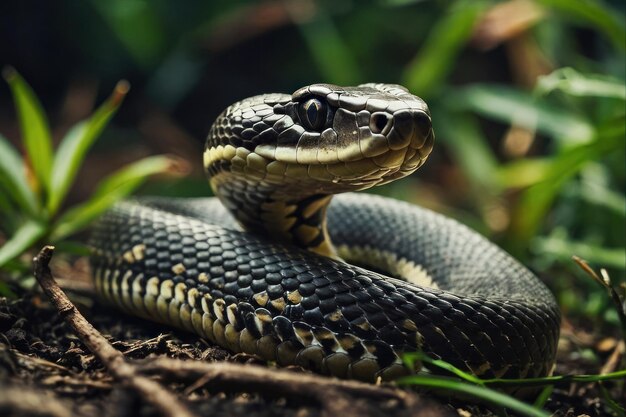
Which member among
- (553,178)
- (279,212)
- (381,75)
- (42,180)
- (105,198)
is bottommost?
(553,178)

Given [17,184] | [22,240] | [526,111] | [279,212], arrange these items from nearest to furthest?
[279,212] → [22,240] → [17,184] → [526,111]

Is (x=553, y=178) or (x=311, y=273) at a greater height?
(x=311, y=273)

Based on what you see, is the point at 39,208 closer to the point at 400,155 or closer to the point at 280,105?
the point at 280,105

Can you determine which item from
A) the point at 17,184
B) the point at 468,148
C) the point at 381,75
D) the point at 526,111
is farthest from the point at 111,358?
the point at 381,75

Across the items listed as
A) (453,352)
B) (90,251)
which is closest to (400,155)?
(453,352)

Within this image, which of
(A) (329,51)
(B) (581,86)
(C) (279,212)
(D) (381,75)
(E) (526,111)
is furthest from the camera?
(D) (381,75)

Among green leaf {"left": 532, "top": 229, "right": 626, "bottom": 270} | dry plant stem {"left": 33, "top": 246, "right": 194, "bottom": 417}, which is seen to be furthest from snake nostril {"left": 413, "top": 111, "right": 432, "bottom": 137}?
green leaf {"left": 532, "top": 229, "right": 626, "bottom": 270}

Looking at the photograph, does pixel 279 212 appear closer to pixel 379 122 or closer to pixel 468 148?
pixel 379 122
